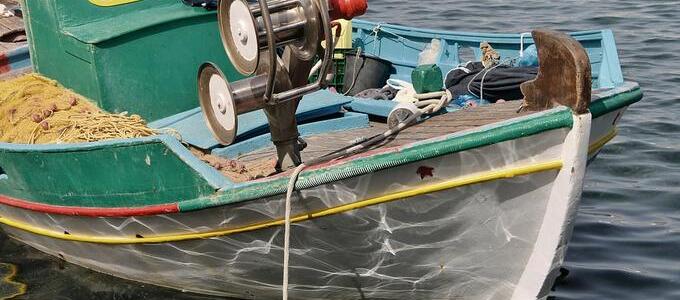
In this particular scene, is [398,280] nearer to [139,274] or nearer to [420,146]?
[420,146]

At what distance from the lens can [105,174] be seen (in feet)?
19.6

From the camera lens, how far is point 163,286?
22.1ft

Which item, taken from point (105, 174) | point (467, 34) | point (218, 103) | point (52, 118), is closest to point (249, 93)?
point (218, 103)

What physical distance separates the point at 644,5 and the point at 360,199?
12729mm

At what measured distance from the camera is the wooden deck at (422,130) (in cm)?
542

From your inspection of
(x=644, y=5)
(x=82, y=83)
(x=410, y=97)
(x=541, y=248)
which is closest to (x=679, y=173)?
(x=410, y=97)

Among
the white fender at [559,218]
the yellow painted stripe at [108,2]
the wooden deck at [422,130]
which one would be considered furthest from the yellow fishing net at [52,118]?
the white fender at [559,218]

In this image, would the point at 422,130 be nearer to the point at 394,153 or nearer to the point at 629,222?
the point at 394,153

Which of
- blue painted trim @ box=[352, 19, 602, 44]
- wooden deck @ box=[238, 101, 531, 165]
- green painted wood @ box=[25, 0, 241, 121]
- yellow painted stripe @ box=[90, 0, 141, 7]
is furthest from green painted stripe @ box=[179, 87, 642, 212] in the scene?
blue painted trim @ box=[352, 19, 602, 44]

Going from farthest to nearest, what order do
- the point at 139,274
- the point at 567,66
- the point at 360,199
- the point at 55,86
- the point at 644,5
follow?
the point at 644,5
the point at 55,86
the point at 139,274
the point at 360,199
the point at 567,66

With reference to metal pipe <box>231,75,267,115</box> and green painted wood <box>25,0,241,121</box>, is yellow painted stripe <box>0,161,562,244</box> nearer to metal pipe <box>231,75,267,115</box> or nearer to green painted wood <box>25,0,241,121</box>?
metal pipe <box>231,75,267,115</box>

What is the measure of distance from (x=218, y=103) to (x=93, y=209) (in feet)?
4.89

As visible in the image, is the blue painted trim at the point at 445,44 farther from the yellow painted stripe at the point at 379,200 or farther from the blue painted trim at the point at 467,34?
the yellow painted stripe at the point at 379,200

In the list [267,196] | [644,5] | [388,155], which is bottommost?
[644,5]
